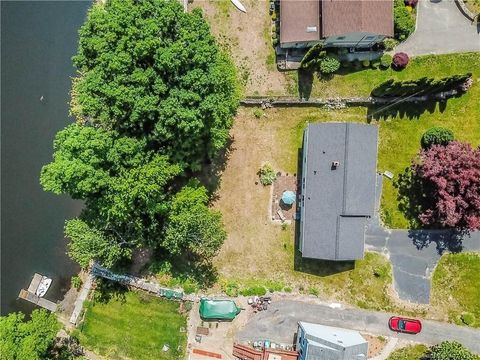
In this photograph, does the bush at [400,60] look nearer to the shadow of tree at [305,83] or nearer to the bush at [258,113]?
the shadow of tree at [305,83]

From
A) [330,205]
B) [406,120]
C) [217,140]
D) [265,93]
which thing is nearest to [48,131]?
[217,140]

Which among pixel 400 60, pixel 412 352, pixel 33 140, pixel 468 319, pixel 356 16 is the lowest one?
pixel 412 352

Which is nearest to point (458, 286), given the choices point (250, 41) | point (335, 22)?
point (335, 22)

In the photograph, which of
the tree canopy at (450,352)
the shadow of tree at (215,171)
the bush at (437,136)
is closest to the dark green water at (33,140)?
the shadow of tree at (215,171)

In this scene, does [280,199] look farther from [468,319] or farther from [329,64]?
[468,319]

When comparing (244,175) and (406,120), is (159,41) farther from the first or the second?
(406,120)

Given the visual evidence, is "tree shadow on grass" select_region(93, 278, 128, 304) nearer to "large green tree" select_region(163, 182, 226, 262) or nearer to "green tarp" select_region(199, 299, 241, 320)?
"large green tree" select_region(163, 182, 226, 262)
